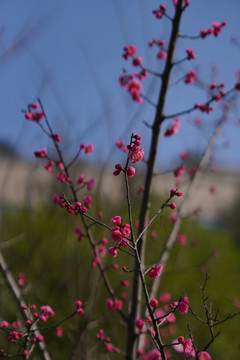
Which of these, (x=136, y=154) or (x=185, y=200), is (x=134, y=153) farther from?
(x=185, y=200)

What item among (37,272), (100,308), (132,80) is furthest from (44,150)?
(100,308)

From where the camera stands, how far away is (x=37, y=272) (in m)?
4.71

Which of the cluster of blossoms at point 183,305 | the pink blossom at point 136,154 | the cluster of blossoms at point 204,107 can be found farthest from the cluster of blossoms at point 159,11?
the cluster of blossoms at point 183,305

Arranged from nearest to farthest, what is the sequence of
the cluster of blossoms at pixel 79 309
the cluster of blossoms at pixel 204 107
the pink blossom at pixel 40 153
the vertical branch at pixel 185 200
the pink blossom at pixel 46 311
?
the cluster of blossoms at pixel 79 309
the pink blossom at pixel 46 311
the pink blossom at pixel 40 153
the cluster of blossoms at pixel 204 107
the vertical branch at pixel 185 200

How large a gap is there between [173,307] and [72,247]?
90.1 inches

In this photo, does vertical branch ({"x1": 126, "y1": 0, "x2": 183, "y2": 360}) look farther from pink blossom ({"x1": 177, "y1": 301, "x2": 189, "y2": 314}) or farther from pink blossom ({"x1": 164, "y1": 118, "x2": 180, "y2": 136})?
pink blossom ({"x1": 177, "y1": 301, "x2": 189, "y2": 314})

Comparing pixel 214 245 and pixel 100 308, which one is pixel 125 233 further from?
pixel 214 245

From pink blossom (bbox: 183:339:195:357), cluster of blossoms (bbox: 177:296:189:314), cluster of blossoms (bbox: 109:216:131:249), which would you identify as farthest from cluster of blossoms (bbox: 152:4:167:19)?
pink blossom (bbox: 183:339:195:357)

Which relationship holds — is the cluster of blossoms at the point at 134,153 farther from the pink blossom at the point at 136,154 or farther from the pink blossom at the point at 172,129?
the pink blossom at the point at 172,129

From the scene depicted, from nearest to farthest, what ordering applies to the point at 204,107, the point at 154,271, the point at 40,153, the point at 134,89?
the point at 154,271 < the point at 40,153 < the point at 204,107 < the point at 134,89

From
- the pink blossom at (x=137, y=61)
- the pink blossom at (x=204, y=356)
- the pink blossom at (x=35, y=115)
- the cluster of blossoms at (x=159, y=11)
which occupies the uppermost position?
the cluster of blossoms at (x=159, y=11)

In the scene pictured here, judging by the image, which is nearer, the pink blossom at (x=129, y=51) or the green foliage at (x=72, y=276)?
the pink blossom at (x=129, y=51)

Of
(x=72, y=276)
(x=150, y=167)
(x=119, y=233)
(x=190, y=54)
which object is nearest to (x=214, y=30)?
(x=190, y=54)

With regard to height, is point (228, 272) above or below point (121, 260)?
above
